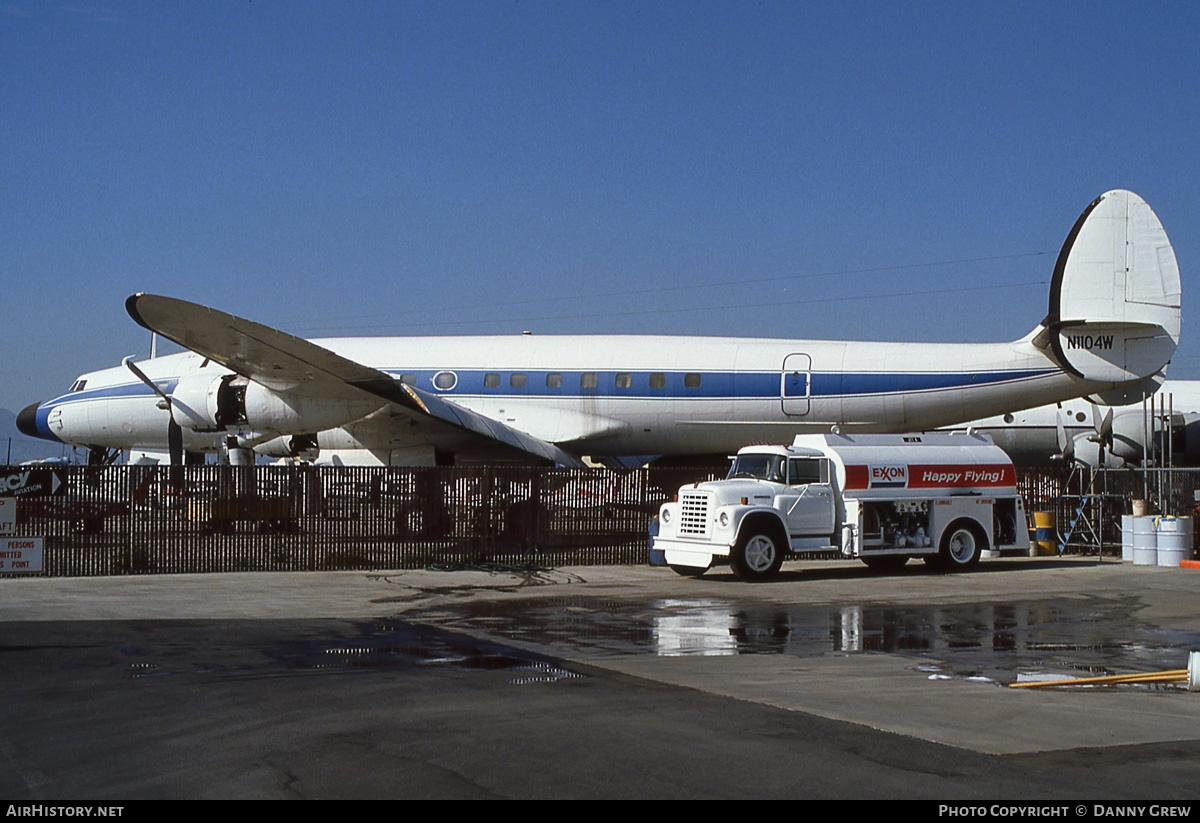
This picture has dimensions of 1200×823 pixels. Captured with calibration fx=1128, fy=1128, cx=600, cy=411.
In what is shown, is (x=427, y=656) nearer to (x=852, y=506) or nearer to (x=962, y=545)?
(x=852, y=506)

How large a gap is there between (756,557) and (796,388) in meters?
8.68

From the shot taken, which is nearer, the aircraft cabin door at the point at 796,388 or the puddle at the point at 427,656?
the puddle at the point at 427,656

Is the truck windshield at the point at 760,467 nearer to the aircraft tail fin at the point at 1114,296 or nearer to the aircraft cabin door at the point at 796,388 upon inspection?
the aircraft cabin door at the point at 796,388

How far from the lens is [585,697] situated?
8102mm

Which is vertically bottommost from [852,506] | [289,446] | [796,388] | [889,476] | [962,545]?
[962,545]

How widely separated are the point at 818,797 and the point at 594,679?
3.74m

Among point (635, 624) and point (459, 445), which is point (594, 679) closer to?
point (635, 624)

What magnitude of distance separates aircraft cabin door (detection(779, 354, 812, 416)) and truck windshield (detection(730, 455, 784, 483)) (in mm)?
6772

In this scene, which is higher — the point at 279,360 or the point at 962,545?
the point at 279,360

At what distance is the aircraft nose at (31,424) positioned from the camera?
3158cm

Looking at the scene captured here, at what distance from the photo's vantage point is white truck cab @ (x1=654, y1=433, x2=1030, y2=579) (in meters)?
18.0

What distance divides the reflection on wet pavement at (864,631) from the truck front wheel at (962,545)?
14.7 feet

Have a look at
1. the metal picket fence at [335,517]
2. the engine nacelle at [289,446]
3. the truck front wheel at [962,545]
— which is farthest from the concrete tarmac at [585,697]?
the engine nacelle at [289,446]

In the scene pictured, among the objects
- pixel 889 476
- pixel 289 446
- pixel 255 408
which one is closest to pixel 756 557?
pixel 889 476
